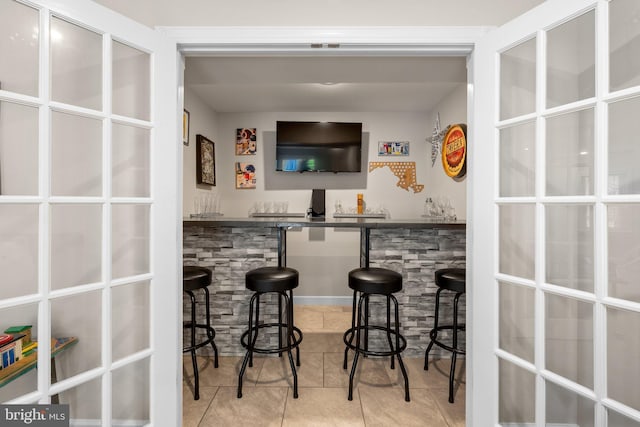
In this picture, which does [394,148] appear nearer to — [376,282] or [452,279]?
[452,279]

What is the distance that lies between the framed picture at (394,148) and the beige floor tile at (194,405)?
11.0 feet

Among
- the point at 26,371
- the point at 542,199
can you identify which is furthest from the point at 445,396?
the point at 26,371

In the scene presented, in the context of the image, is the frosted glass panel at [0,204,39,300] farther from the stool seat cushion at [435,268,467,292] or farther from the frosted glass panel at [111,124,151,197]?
the stool seat cushion at [435,268,467,292]

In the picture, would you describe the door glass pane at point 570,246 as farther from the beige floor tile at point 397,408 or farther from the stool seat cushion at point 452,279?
the beige floor tile at point 397,408

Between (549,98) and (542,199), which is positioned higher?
(549,98)

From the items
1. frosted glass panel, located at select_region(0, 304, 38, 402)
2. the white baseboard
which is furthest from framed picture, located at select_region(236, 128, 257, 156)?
frosted glass panel, located at select_region(0, 304, 38, 402)

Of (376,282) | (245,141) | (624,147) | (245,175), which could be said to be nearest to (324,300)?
(245,175)

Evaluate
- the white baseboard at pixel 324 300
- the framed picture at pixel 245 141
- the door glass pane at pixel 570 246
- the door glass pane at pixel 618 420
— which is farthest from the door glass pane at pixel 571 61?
the framed picture at pixel 245 141

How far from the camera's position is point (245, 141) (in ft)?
12.7

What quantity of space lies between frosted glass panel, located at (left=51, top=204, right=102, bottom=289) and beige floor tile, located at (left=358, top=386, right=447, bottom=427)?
65.3 inches

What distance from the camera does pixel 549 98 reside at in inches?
43.3

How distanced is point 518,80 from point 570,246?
2.41 ft

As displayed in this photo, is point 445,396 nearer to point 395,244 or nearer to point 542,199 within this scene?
point 395,244

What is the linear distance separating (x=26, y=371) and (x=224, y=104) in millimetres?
3312
